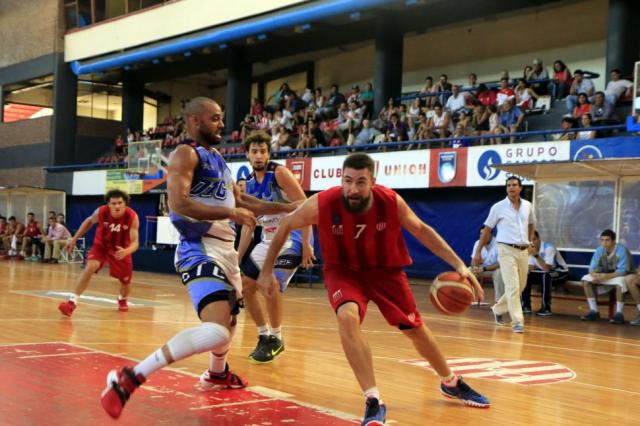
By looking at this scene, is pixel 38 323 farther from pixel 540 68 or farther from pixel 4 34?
pixel 4 34

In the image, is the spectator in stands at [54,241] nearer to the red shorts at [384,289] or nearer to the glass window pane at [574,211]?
the glass window pane at [574,211]

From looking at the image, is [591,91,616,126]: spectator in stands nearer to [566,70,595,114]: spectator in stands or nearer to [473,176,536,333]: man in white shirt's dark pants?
[566,70,595,114]: spectator in stands

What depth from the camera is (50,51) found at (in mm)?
33406

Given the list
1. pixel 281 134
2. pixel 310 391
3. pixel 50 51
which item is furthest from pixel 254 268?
pixel 50 51

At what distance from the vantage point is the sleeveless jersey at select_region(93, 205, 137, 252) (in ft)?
37.7

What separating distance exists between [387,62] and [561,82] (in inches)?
247

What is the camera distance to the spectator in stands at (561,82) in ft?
62.9

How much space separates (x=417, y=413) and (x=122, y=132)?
104ft

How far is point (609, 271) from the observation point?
1305cm

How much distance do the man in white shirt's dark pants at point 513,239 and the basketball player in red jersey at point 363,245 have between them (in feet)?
18.8

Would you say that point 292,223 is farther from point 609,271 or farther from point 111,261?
point 609,271

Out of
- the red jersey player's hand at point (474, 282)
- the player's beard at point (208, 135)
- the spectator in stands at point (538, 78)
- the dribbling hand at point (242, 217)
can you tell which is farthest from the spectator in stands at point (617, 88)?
the dribbling hand at point (242, 217)

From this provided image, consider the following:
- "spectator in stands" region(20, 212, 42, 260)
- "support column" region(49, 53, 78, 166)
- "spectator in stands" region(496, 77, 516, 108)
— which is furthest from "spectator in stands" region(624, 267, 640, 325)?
"support column" region(49, 53, 78, 166)

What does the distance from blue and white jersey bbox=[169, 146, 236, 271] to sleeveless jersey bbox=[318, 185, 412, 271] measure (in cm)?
76
